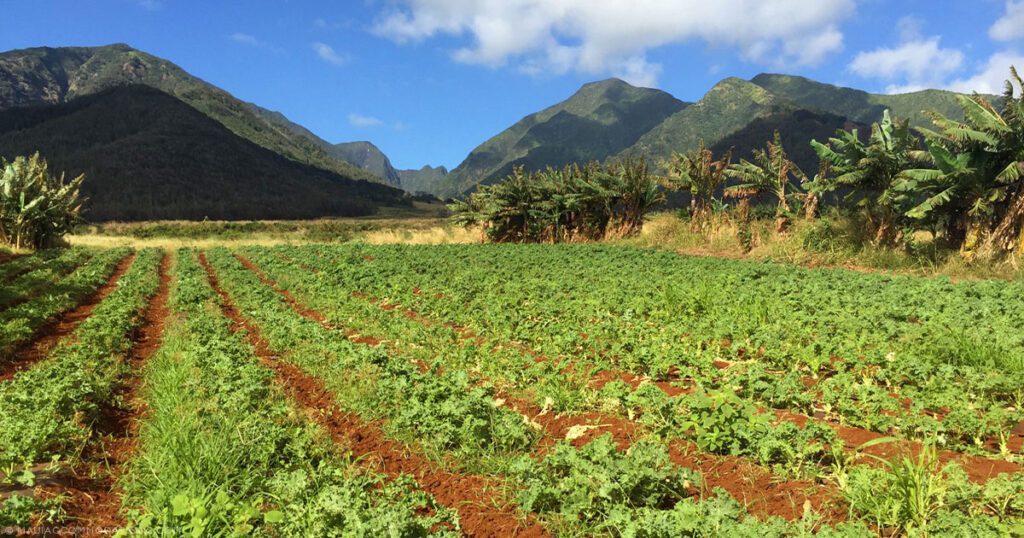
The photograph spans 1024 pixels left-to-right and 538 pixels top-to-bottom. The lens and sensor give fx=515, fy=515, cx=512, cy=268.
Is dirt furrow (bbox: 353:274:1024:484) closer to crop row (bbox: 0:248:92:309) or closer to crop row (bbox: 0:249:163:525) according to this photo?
crop row (bbox: 0:249:163:525)

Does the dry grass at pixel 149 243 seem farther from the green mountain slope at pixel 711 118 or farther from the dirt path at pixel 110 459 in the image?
the green mountain slope at pixel 711 118

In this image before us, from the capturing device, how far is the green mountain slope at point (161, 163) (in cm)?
8800

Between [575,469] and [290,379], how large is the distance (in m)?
4.76

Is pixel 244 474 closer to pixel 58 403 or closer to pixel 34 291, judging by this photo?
pixel 58 403

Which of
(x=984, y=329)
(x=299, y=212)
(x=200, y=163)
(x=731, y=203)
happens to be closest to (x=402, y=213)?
(x=299, y=212)

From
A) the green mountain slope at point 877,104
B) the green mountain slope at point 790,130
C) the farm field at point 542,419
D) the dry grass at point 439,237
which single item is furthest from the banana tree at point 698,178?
the green mountain slope at point 877,104

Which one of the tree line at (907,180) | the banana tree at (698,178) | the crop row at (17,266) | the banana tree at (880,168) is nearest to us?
the tree line at (907,180)

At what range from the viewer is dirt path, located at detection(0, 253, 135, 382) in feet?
24.4

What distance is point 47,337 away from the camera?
9.30 metres

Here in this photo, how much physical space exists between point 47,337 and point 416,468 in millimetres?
8901

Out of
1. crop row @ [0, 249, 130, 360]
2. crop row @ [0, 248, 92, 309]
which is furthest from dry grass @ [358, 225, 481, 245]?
crop row @ [0, 249, 130, 360]

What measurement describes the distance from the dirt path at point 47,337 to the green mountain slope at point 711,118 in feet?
474

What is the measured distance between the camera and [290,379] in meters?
7.04

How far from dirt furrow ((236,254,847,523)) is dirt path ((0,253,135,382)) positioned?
711cm
